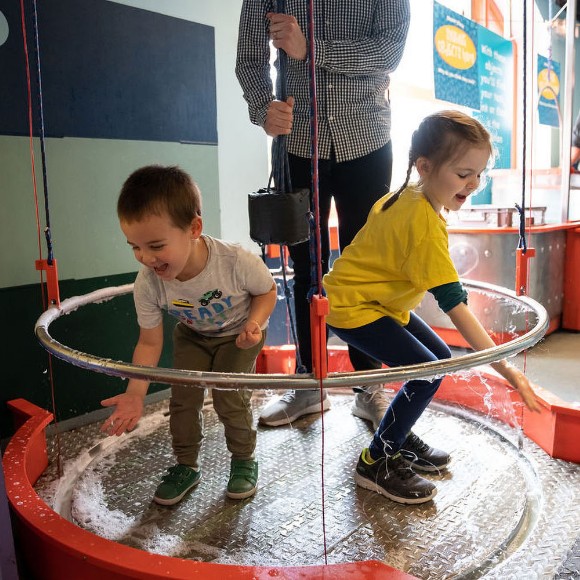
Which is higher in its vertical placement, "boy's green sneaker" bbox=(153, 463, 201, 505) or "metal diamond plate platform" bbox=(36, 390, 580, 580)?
"boy's green sneaker" bbox=(153, 463, 201, 505)

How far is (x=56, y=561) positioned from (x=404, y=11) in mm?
1558

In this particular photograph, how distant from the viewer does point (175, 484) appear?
1.54 m

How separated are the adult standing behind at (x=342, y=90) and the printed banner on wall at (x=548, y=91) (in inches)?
141

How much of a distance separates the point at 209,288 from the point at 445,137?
2.07 ft

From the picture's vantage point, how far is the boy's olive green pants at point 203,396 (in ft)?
5.02

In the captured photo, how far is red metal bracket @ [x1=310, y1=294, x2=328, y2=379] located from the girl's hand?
47 cm

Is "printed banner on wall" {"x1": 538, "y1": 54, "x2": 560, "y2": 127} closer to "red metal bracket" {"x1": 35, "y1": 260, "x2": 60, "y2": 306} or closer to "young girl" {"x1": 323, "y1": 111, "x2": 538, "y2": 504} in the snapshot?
"young girl" {"x1": 323, "y1": 111, "x2": 538, "y2": 504}

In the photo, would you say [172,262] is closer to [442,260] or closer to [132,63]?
[442,260]

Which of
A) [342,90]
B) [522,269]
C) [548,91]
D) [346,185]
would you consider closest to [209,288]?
[346,185]

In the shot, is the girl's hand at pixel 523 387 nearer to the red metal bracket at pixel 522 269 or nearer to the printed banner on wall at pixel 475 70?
the red metal bracket at pixel 522 269

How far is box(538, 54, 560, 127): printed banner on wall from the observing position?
4.96 metres

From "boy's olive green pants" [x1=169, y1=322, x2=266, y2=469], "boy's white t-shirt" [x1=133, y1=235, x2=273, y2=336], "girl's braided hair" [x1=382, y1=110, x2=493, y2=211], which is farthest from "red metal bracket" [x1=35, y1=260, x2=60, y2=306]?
"girl's braided hair" [x1=382, y1=110, x2=493, y2=211]

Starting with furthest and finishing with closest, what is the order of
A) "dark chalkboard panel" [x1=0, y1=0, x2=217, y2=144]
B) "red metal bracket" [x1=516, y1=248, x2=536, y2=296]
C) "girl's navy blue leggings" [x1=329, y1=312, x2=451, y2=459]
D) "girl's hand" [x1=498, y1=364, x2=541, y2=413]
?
"dark chalkboard panel" [x1=0, y1=0, x2=217, y2=144]
"red metal bracket" [x1=516, y1=248, x2=536, y2=296]
"girl's navy blue leggings" [x1=329, y1=312, x2=451, y2=459]
"girl's hand" [x1=498, y1=364, x2=541, y2=413]

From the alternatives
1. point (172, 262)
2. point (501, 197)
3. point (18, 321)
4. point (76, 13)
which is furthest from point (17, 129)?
point (501, 197)
